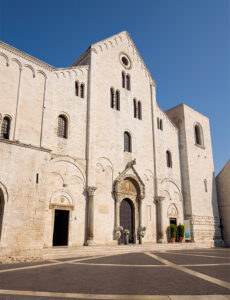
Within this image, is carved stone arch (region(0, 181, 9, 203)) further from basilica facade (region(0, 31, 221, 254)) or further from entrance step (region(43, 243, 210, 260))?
entrance step (region(43, 243, 210, 260))

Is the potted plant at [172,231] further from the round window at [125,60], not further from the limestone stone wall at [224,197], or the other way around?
the round window at [125,60]

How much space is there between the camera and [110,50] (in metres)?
22.2

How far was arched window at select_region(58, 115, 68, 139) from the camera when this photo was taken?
17.2m

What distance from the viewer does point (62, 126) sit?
17.5 m

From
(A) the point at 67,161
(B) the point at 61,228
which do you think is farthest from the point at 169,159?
(B) the point at 61,228

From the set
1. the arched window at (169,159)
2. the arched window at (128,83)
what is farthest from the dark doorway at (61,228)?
the arched window at (128,83)

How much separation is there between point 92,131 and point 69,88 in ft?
11.4

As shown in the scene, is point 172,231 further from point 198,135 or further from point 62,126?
point 62,126

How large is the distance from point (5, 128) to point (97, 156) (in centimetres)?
690

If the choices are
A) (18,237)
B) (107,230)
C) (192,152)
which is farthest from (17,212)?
(192,152)

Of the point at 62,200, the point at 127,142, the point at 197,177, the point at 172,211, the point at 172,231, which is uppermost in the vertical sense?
the point at 127,142

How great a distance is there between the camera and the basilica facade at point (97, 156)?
12.7m

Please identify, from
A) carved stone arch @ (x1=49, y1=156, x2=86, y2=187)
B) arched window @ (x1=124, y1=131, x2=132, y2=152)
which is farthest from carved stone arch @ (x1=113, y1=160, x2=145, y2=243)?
carved stone arch @ (x1=49, y1=156, x2=86, y2=187)

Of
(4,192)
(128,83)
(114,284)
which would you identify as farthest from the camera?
(128,83)
